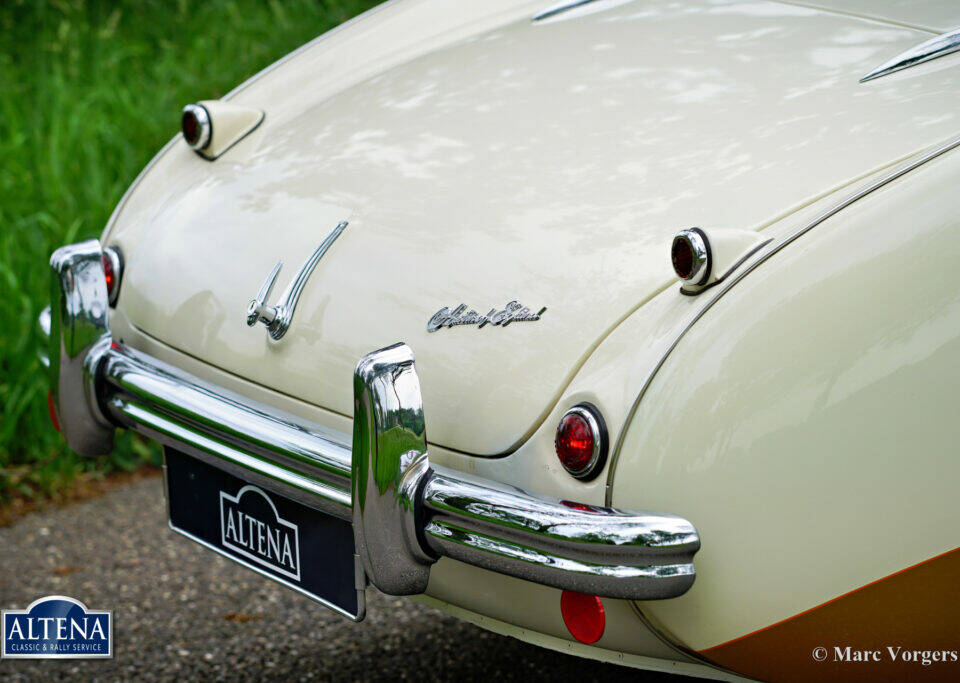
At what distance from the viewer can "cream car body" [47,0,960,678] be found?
1.46 meters

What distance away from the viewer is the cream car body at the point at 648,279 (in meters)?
1.46

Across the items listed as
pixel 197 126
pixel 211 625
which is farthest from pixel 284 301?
pixel 211 625

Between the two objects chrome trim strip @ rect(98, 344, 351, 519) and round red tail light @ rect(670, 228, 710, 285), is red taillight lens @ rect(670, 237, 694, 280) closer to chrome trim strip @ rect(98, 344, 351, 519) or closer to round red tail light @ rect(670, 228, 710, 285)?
round red tail light @ rect(670, 228, 710, 285)

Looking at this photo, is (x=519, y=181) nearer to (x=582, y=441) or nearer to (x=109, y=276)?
(x=582, y=441)

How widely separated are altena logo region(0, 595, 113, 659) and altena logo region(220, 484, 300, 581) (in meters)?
0.87

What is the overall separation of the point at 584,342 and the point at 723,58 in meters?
0.72

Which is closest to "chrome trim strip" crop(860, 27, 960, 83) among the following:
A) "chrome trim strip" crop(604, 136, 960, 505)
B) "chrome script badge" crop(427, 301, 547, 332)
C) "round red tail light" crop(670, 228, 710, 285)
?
"chrome trim strip" crop(604, 136, 960, 505)

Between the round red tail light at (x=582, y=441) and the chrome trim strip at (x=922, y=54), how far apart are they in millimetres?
763

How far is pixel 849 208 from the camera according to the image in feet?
5.10

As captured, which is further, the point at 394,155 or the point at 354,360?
the point at 394,155

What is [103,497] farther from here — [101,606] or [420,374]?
[420,374]

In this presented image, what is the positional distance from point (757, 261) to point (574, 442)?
0.35 meters

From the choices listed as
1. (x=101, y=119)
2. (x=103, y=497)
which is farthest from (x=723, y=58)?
(x=101, y=119)

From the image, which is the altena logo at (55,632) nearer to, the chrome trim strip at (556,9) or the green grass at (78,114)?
the green grass at (78,114)
